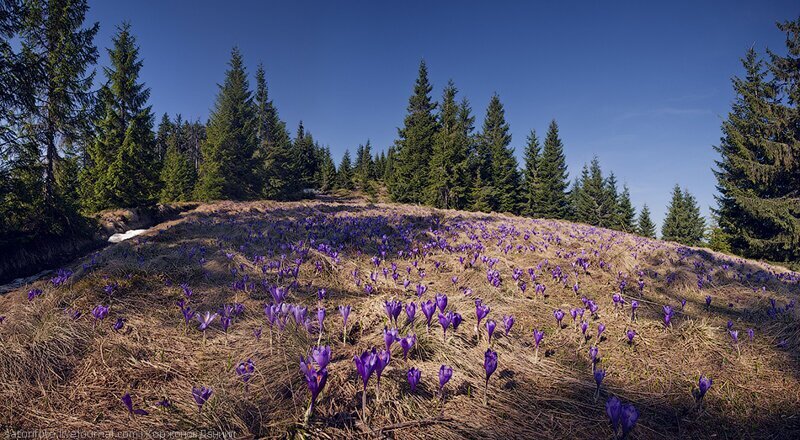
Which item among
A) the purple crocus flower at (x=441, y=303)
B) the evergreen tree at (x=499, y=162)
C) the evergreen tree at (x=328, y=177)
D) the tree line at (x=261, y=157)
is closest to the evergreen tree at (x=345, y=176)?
the evergreen tree at (x=328, y=177)

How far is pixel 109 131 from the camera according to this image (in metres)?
19.2

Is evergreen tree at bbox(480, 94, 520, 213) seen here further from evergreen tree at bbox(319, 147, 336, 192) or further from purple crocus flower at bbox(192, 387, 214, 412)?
purple crocus flower at bbox(192, 387, 214, 412)

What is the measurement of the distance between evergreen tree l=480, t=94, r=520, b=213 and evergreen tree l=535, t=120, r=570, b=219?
2667mm

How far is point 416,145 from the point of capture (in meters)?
35.2

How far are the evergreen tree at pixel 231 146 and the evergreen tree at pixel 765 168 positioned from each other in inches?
1508

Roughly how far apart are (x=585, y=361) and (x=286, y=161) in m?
38.1

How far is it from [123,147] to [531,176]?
37.4 metres

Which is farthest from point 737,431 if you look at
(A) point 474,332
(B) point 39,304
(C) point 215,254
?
(C) point 215,254

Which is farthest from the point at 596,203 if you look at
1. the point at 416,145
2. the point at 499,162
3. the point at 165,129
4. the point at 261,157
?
the point at 165,129

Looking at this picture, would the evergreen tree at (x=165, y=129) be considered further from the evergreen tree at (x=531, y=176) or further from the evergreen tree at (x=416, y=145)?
the evergreen tree at (x=531, y=176)

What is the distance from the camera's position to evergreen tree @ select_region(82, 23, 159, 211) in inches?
716

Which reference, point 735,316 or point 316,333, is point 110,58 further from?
point 735,316

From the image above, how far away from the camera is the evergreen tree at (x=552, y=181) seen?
120ft

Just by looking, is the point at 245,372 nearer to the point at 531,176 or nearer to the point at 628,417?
the point at 628,417
